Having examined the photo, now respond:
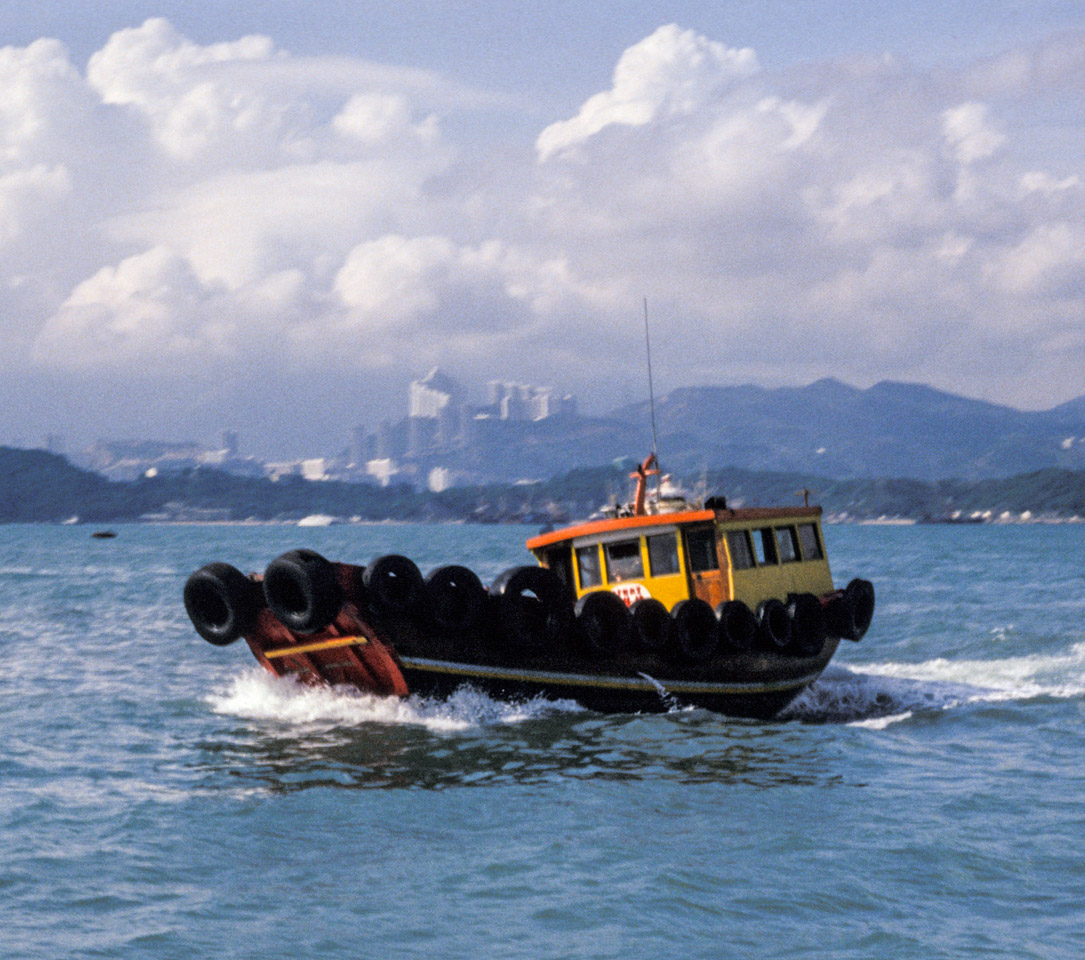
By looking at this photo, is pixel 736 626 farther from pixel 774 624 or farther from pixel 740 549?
pixel 740 549

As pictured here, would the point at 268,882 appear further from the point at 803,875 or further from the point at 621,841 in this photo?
the point at 803,875

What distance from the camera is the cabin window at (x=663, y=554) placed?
1658cm

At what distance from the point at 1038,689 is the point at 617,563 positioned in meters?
7.68

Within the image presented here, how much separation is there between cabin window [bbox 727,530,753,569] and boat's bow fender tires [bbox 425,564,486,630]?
13.1 ft

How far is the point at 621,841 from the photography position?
10.4 m

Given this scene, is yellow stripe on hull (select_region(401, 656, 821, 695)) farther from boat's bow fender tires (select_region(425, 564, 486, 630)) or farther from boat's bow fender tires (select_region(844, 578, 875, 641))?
boat's bow fender tires (select_region(844, 578, 875, 641))

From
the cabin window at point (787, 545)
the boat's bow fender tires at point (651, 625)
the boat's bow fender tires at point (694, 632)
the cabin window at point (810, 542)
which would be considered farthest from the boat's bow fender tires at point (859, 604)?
the boat's bow fender tires at point (651, 625)

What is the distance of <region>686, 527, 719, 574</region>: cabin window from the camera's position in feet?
54.3

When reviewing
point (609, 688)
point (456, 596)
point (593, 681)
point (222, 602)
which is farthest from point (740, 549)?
point (222, 602)

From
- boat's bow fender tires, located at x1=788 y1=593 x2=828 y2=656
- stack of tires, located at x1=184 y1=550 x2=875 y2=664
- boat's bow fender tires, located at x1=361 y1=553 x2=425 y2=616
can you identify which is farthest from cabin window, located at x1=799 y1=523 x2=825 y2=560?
boat's bow fender tires, located at x1=361 y1=553 x2=425 y2=616

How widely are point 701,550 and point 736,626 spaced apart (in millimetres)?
1300

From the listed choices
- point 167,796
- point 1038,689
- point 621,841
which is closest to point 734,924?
point 621,841

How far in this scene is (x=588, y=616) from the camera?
15.0 meters

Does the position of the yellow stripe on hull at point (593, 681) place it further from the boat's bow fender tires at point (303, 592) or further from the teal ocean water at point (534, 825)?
the boat's bow fender tires at point (303, 592)
